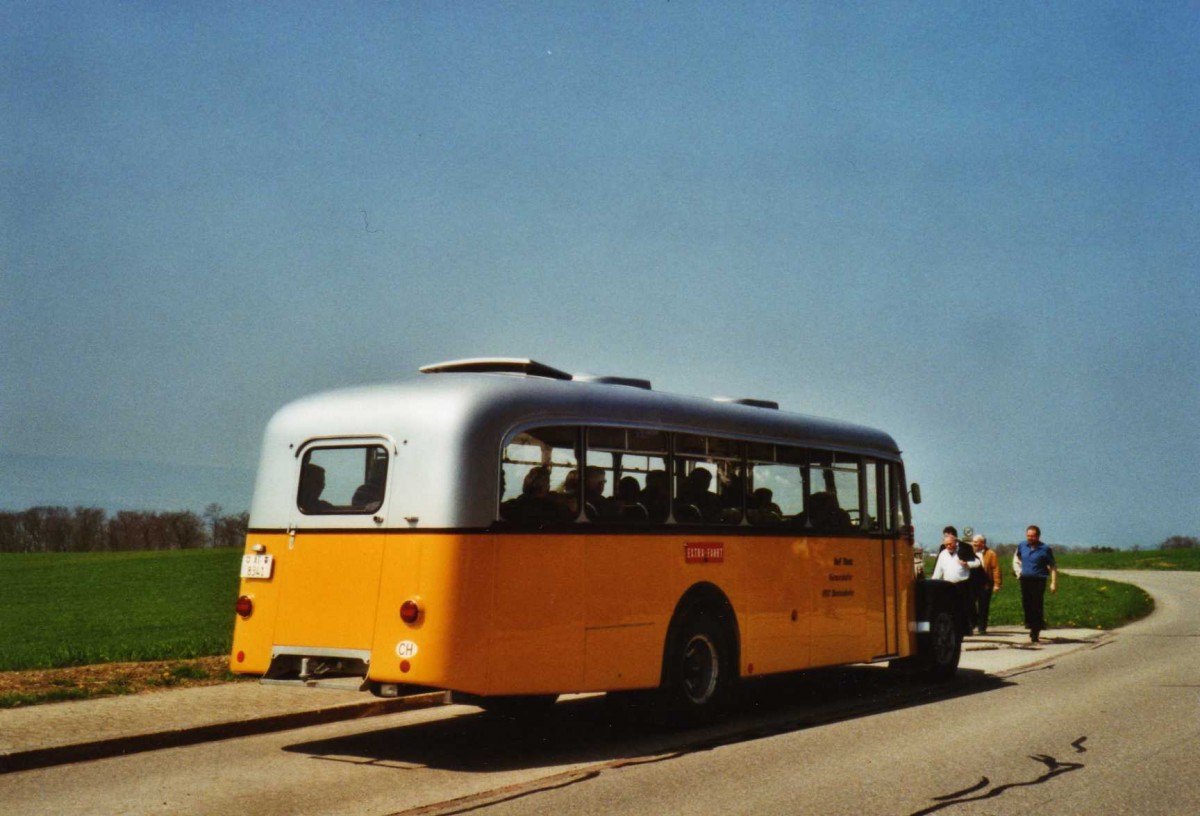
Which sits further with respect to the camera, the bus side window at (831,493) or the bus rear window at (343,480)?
the bus side window at (831,493)

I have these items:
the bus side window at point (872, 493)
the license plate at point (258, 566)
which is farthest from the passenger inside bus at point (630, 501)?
the bus side window at point (872, 493)

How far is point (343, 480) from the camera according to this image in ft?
33.1

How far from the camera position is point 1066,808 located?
7480 millimetres

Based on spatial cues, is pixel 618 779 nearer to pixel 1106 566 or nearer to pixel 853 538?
pixel 853 538

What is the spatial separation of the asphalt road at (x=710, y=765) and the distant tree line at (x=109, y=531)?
8790 cm

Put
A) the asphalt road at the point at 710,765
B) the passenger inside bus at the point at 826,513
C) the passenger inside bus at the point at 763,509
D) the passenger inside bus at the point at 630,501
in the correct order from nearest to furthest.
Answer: the asphalt road at the point at 710,765
the passenger inside bus at the point at 630,501
the passenger inside bus at the point at 763,509
the passenger inside bus at the point at 826,513

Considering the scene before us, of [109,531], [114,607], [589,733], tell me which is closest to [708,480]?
[589,733]

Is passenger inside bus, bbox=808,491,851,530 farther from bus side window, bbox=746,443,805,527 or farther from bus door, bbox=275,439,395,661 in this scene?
bus door, bbox=275,439,395,661

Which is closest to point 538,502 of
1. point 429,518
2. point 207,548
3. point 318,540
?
point 429,518

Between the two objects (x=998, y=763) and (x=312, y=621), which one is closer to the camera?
(x=998, y=763)

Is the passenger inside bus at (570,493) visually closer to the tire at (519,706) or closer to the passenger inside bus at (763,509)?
the tire at (519,706)

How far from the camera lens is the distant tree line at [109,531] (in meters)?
96.1

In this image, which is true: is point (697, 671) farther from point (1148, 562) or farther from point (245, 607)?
point (1148, 562)

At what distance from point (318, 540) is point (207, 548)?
292 feet
